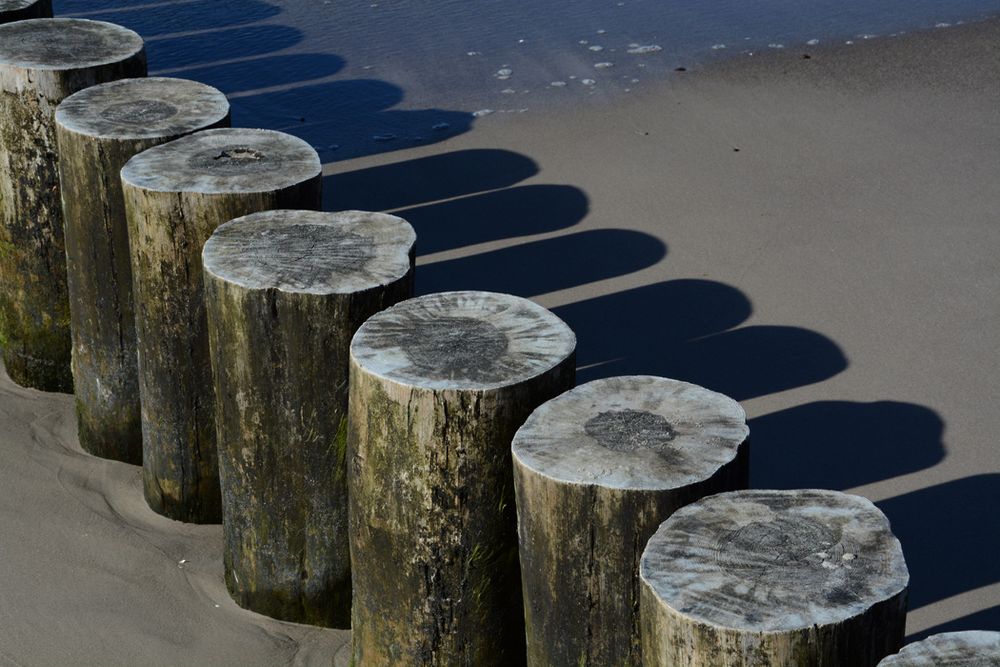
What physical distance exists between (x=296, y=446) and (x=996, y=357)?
119 inches

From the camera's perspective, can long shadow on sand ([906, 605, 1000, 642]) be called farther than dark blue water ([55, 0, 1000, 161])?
No

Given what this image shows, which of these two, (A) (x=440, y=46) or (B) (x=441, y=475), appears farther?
(A) (x=440, y=46)

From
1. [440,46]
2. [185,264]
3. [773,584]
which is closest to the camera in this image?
[773,584]

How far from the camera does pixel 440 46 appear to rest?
30.3 ft

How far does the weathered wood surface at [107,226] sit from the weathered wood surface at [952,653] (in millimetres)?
3077

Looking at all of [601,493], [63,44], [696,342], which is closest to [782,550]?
[601,493]

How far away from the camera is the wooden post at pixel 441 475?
343cm

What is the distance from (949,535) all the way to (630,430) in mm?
1687

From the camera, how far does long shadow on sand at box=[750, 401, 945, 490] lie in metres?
4.88

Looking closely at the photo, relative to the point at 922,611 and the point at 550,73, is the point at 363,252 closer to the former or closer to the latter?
the point at 922,611

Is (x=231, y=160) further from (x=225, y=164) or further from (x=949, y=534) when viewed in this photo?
(x=949, y=534)

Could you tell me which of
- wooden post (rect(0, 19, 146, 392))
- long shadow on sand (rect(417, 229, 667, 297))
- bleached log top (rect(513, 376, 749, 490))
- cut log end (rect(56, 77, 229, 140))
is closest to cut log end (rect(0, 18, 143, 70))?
wooden post (rect(0, 19, 146, 392))

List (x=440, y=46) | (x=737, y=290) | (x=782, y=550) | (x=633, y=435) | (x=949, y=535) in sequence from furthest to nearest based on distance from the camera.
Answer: (x=440, y=46) < (x=737, y=290) < (x=949, y=535) < (x=633, y=435) < (x=782, y=550)

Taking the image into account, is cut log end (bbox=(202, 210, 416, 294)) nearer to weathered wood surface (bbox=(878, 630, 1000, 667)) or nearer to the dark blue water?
weathered wood surface (bbox=(878, 630, 1000, 667))
